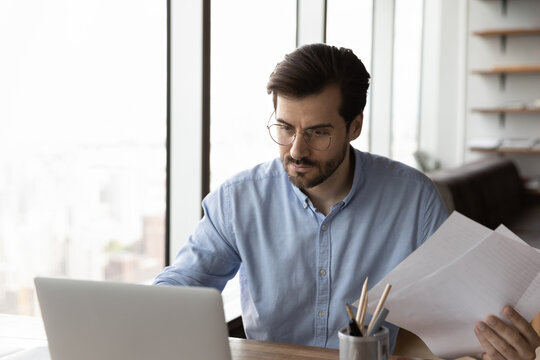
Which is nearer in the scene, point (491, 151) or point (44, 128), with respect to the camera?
point (44, 128)

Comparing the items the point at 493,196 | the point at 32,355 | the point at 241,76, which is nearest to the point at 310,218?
the point at 32,355

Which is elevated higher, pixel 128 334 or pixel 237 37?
pixel 237 37

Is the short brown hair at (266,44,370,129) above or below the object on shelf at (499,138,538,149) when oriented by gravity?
above

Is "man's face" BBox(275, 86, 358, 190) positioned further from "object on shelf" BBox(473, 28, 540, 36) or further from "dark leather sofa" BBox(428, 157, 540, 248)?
"object on shelf" BBox(473, 28, 540, 36)

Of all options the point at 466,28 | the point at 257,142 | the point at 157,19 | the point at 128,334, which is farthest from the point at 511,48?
the point at 128,334

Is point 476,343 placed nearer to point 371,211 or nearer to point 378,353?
point 378,353

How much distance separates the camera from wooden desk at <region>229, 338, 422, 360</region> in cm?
127

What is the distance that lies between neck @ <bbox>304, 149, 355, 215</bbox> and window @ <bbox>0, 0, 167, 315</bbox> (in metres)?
0.93

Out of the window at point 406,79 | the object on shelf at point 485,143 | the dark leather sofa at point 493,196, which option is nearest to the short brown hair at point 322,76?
the dark leather sofa at point 493,196

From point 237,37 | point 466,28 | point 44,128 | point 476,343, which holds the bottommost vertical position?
point 476,343

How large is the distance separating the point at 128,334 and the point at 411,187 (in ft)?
2.92

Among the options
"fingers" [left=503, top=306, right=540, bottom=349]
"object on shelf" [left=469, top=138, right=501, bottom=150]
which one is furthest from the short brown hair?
"object on shelf" [left=469, top=138, right=501, bottom=150]

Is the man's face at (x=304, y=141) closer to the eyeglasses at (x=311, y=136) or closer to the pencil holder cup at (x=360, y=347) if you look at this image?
the eyeglasses at (x=311, y=136)

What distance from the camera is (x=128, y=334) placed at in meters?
0.97
